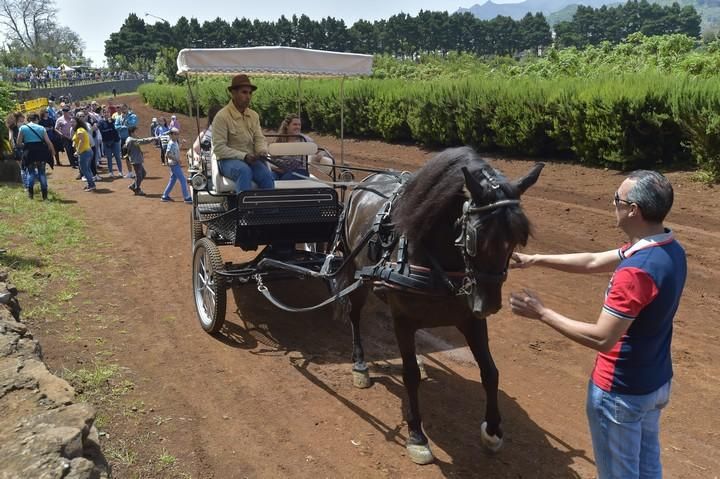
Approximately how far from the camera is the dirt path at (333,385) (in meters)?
4.03

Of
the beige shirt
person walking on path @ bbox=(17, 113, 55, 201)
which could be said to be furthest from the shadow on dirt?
person walking on path @ bbox=(17, 113, 55, 201)

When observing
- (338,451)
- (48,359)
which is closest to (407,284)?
(338,451)

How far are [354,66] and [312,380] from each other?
386cm

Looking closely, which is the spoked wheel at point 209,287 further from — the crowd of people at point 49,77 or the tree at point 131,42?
the tree at point 131,42

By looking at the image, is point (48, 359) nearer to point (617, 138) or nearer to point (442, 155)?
point (442, 155)

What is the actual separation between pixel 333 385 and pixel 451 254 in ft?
6.36

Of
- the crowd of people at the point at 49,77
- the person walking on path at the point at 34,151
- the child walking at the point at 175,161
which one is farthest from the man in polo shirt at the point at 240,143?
the crowd of people at the point at 49,77

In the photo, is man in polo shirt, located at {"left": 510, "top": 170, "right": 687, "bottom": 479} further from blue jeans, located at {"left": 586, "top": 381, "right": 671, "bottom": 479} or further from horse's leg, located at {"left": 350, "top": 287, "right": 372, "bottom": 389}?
horse's leg, located at {"left": 350, "top": 287, "right": 372, "bottom": 389}

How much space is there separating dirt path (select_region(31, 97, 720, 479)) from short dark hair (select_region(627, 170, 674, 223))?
2.08 meters

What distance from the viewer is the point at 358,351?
207 inches

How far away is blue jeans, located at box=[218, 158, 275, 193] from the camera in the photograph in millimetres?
6281

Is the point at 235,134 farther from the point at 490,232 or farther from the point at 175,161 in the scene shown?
the point at 175,161

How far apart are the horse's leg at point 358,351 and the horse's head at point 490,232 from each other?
2.06 metres

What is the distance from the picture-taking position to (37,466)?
2650 millimetres
